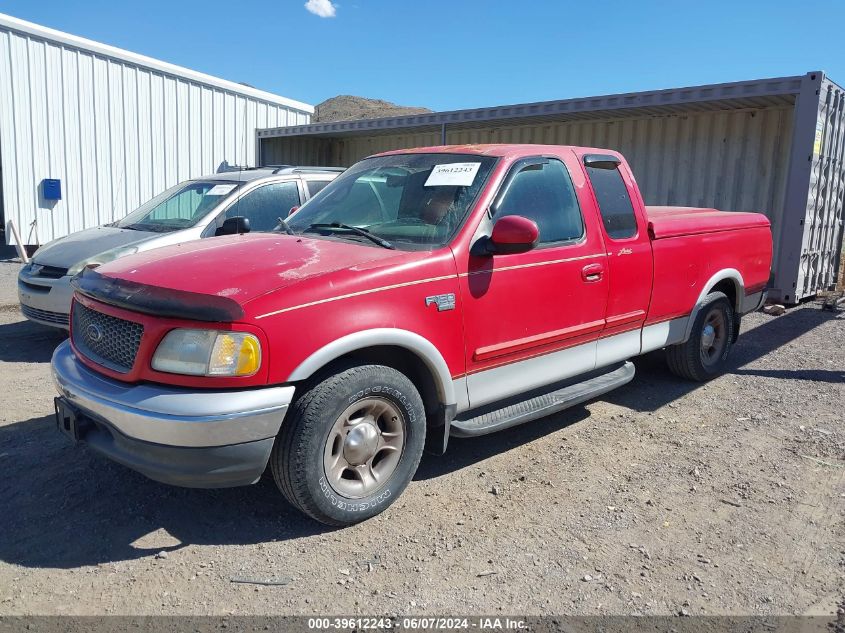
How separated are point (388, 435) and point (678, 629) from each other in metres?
1.58

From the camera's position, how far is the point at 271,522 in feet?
11.8

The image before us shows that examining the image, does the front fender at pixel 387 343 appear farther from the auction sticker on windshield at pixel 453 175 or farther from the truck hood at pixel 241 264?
the auction sticker on windshield at pixel 453 175

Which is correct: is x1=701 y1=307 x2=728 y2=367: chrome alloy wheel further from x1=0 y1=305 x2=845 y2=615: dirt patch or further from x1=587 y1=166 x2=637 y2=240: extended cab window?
x1=587 y1=166 x2=637 y2=240: extended cab window

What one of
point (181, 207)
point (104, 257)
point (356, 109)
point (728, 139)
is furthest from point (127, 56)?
point (356, 109)

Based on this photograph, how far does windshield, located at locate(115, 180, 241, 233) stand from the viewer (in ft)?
24.1

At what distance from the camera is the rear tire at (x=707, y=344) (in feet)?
19.5

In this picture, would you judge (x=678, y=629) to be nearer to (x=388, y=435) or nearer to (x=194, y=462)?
(x=388, y=435)

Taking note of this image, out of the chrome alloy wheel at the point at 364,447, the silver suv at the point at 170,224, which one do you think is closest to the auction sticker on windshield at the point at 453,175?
the chrome alloy wheel at the point at 364,447

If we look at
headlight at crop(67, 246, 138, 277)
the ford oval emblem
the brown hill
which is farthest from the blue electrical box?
the brown hill

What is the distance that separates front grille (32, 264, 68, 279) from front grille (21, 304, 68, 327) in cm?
34

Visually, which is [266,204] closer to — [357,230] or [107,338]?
[357,230]

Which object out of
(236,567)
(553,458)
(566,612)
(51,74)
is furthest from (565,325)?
(51,74)

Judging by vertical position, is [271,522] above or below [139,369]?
below

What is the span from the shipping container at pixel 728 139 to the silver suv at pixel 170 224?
18.0 feet
